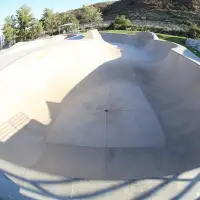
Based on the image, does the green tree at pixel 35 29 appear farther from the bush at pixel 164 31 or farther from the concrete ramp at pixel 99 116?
the concrete ramp at pixel 99 116

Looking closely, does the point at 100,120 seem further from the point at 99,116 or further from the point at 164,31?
the point at 164,31

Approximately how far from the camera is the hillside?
45.9 m

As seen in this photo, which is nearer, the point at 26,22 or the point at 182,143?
the point at 182,143

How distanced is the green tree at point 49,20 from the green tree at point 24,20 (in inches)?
135

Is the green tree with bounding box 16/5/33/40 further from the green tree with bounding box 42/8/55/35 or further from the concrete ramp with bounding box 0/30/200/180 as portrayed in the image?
the concrete ramp with bounding box 0/30/200/180

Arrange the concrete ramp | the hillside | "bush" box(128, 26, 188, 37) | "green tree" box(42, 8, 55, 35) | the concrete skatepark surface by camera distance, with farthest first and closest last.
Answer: the hillside, "green tree" box(42, 8, 55, 35), "bush" box(128, 26, 188, 37), the concrete ramp, the concrete skatepark surface

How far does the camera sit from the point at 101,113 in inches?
378

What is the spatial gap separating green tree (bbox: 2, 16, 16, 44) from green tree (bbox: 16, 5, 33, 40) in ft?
2.04

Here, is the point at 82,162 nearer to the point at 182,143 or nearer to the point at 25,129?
the point at 25,129

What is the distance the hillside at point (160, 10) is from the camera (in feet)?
150

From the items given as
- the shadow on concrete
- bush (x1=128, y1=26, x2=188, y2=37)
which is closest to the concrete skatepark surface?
the shadow on concrete

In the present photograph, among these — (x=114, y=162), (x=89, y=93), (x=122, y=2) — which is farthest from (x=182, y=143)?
(x=122, y=2)

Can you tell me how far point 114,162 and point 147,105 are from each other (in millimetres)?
3472

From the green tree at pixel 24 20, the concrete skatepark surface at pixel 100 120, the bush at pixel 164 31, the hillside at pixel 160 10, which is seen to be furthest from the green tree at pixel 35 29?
the hillside at pixel 160 10
